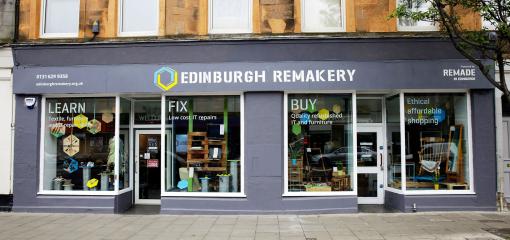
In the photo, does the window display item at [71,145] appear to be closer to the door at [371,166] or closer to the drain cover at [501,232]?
the door at [371,166]

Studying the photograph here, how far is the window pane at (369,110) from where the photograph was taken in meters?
11.9

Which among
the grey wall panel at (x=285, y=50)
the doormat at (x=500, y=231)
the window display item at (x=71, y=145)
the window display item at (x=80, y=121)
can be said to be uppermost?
the grey wall panel at (x=285, y=50)

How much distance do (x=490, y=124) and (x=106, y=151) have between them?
9752 mm

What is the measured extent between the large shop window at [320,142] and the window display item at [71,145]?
5.60m

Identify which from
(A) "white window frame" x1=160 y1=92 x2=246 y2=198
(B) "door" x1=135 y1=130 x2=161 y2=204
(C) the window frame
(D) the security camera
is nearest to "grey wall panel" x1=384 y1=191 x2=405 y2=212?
(A) "white window frame" x1=160 y1=92 x2=246 y2=198

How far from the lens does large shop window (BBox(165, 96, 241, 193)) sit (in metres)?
11.4

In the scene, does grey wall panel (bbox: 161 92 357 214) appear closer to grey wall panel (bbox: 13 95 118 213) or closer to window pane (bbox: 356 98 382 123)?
grey wall panel (bbox: 13 95 118 213)

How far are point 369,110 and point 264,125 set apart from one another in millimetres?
2989

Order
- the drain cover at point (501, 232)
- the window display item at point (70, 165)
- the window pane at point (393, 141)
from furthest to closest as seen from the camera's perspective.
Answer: the window display item at point (70, 165), the window pane at point (393, 141), the drain cover at point (501, 232)

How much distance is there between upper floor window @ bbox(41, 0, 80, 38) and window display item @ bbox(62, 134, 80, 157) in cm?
273

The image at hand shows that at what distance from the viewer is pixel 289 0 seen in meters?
11.3

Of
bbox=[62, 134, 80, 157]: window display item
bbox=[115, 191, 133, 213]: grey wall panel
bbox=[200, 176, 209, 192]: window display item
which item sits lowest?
bbox=[115, 191, 133, 213]: grey wall panel

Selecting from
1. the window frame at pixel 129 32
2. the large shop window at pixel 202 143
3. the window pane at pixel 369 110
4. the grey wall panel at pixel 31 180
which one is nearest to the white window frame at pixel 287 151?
the window pane at pixel 369 110

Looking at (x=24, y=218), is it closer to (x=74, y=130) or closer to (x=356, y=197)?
(x=74, y=130)
